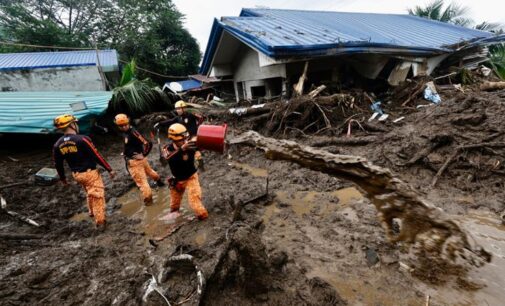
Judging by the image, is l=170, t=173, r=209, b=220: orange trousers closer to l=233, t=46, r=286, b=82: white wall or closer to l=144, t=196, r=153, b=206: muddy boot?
l=144, t=196, r=153, b=206: muddy boot

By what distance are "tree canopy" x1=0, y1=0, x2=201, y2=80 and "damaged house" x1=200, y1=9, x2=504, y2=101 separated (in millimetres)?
10033

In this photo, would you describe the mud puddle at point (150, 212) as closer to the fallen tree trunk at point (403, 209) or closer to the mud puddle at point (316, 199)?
the mud puddle at point (316, 199)

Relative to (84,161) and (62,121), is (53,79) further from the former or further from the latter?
(84,161)

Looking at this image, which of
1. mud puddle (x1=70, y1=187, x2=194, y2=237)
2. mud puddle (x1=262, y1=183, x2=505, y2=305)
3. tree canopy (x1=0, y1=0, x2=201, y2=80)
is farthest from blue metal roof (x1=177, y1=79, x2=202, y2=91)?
mud puddle (x1=262, y1=183, x2=505, y2=305)

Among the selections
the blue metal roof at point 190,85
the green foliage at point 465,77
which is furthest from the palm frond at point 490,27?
the blue metal roof at point 190,85

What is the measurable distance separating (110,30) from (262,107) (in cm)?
1912

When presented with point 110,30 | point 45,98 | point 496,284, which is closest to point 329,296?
point 496,284

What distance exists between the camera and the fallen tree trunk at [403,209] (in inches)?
118

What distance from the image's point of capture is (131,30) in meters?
20.0

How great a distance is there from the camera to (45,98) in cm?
834

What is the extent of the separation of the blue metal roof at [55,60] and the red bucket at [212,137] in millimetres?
10803

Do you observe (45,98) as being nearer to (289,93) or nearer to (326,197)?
(289,93)

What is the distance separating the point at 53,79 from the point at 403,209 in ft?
44.4

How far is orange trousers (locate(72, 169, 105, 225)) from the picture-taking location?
4043 millimetres
